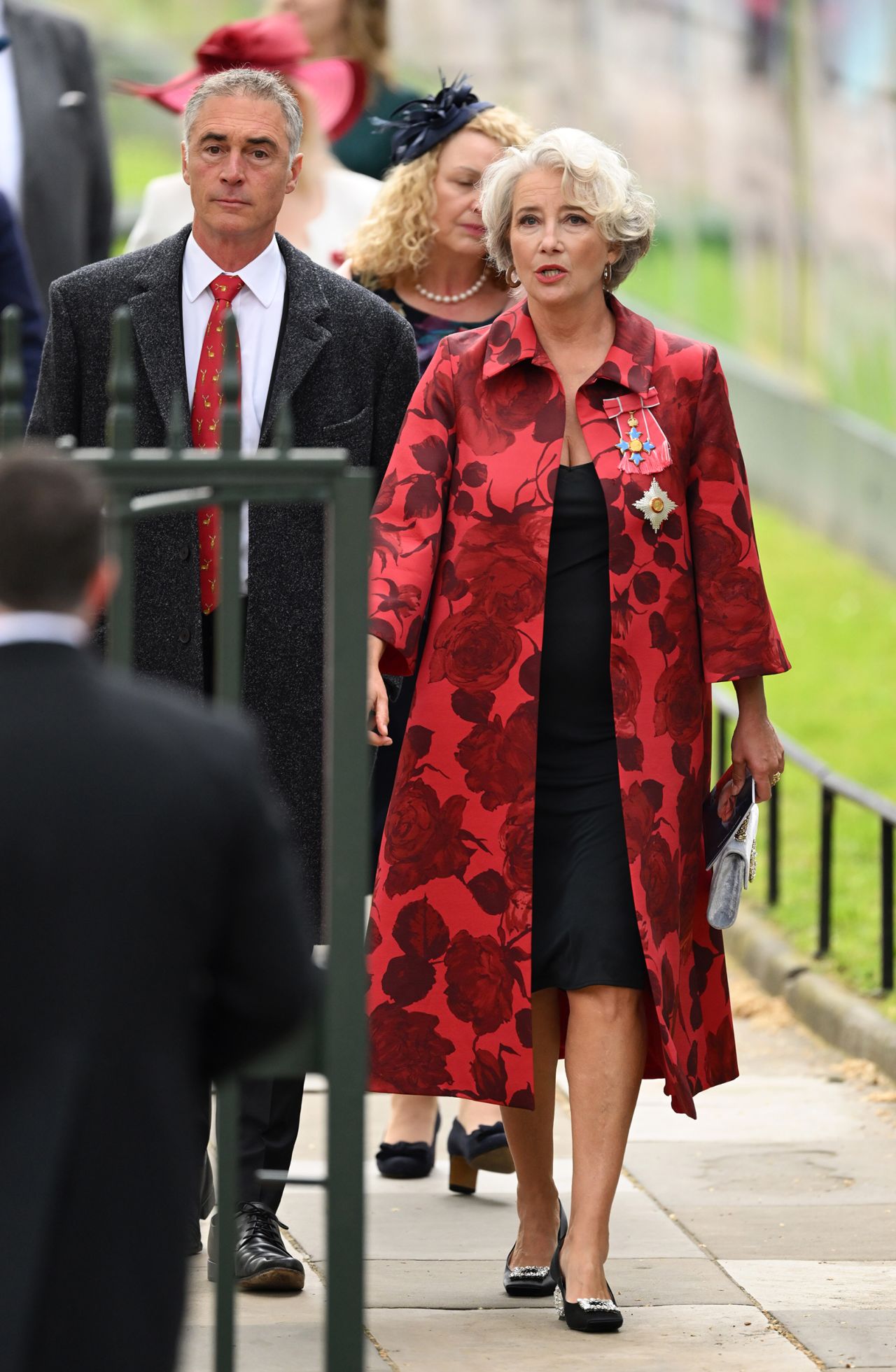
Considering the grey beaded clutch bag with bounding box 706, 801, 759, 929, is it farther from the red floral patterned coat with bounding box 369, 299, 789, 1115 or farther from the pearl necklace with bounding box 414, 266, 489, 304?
the pearl necklace with bounding box 414, 266, 489, 304

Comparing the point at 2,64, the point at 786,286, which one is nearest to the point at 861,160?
the point at 786,286

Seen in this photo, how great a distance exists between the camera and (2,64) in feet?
23.2

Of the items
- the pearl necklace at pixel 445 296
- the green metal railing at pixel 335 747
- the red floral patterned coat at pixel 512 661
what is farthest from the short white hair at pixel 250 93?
the green metal railing at pixel 335 747

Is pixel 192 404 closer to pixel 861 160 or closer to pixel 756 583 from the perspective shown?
pixel 756 583

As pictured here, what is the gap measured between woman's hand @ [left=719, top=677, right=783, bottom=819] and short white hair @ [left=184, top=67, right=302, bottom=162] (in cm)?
137

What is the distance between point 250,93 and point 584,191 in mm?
689

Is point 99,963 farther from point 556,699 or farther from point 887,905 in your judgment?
point 887,905

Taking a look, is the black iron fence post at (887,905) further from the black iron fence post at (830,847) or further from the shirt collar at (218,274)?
the shirt collar at (218,274)

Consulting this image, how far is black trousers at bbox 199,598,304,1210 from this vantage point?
4.80 m

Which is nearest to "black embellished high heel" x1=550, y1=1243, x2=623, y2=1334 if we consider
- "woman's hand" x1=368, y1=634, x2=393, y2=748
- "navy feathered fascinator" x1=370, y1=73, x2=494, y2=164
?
"woman's hand" x1=368, y1=634, x2=393, y2=748

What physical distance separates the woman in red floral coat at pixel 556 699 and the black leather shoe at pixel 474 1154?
0.66 meters

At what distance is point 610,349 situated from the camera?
15.4 feet

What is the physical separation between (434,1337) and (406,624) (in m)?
1.25

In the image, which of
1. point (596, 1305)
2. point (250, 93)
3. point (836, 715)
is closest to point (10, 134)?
point (250, 93)
